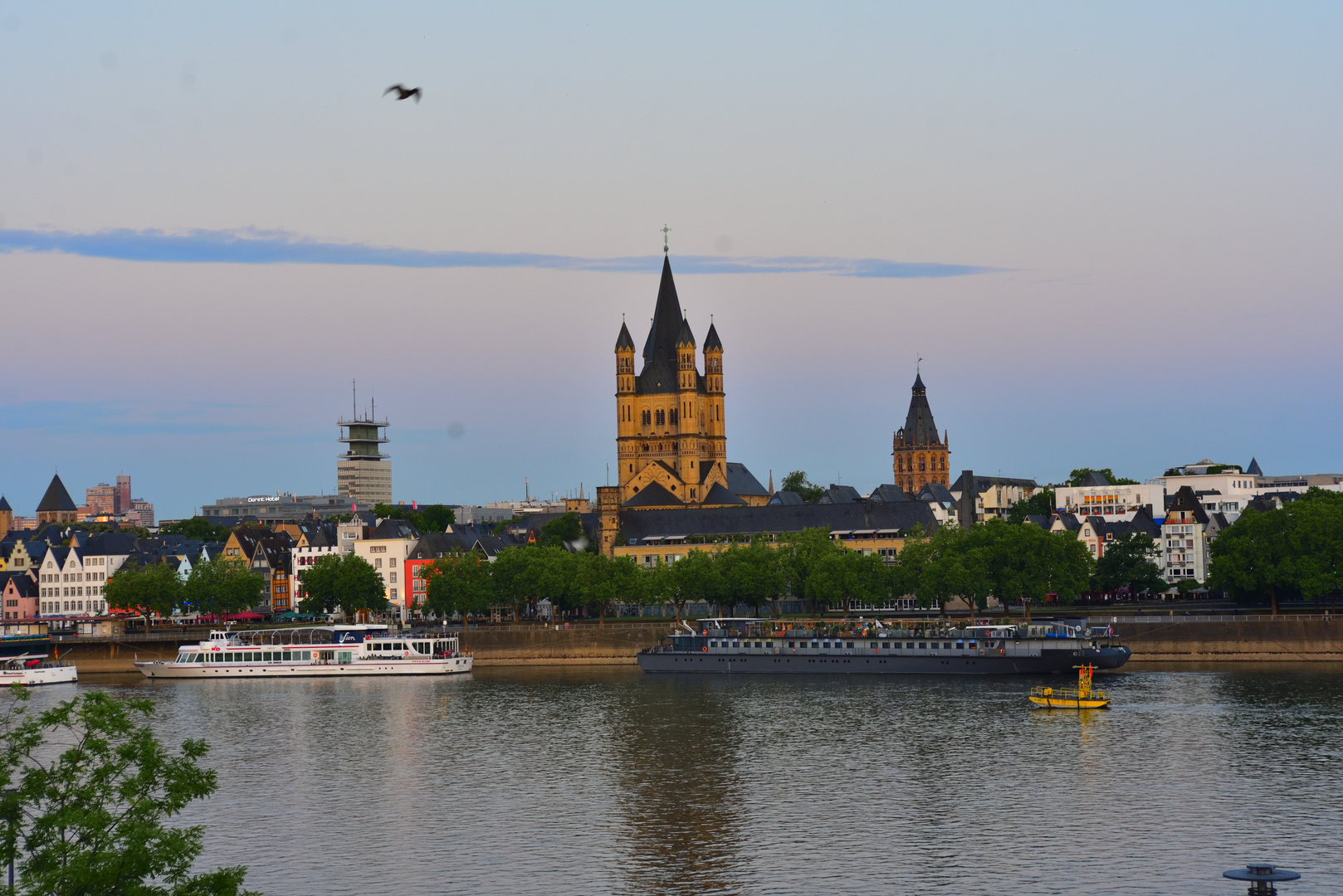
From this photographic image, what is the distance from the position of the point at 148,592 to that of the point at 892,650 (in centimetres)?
8359

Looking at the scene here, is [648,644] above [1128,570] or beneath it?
beneath

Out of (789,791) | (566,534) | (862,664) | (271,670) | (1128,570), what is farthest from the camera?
(566,534)

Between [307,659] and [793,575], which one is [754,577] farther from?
[307,659]

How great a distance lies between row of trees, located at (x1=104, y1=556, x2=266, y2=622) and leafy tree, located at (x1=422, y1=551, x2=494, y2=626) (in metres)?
21.4

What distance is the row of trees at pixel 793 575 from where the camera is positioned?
131125 millimetres

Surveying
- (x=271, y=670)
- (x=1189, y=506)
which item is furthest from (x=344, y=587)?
(x=1189, y=506)

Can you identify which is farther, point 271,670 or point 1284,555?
point 271,670

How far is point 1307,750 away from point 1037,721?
52.8 feet

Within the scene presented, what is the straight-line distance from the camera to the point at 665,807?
195 ft

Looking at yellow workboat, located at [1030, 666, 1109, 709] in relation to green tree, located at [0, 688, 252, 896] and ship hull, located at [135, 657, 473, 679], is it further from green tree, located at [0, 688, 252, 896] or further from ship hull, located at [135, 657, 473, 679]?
green tree, located at [0, 688, 252, 896]

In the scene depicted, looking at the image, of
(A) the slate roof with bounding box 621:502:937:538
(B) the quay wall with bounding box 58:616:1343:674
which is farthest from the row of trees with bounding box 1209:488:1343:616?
(A) the slate roof with bounding box 621:502:937:538

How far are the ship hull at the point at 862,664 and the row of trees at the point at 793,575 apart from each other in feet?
60.3

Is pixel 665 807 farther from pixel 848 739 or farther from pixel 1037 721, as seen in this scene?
pixel 1037 721

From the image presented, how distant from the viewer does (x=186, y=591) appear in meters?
163
